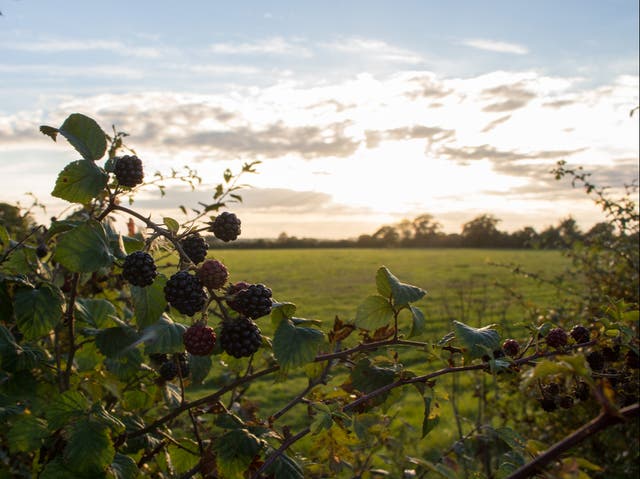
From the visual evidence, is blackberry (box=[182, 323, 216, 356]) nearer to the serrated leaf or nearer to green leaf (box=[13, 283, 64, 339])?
the serrated leaf

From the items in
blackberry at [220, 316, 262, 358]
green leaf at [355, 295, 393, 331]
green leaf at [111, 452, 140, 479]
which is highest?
green leaf at [355, 295, 393, 331]

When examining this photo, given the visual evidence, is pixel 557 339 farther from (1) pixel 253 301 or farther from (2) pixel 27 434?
(2) pixel 27 434

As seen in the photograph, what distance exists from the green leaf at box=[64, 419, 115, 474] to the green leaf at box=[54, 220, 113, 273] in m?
0.45

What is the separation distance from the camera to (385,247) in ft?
243

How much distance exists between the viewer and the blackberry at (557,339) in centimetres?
147

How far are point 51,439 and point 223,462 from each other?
2.21 ft

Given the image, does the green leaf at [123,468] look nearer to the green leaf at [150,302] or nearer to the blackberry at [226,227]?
the green leaf at [150,302]

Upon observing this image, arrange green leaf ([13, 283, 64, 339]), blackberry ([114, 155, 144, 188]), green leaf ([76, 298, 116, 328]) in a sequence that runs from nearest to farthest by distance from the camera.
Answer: blackberry ([114, 155, 144, 188]), green leaf ([13, 283, 64, 339]), green leaf ([76, 298, 116, 328])

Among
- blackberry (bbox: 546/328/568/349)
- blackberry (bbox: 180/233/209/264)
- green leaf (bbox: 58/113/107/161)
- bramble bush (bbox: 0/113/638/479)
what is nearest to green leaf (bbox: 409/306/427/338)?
bramble bush (bbox: 0/113/638/479)

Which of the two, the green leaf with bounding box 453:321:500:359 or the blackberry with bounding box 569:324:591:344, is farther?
the blackberry with bounding box 569:324:591:344

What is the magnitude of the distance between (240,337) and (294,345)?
13cm

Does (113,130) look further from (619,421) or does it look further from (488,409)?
(488,409)

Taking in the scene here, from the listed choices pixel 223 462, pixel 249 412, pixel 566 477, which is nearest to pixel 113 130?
pixel 249 412

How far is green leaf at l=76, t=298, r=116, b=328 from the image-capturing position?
6.44 feet
